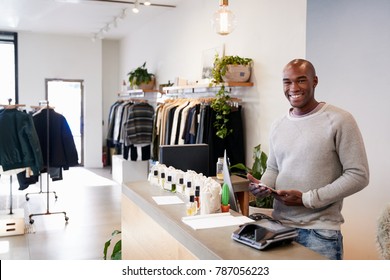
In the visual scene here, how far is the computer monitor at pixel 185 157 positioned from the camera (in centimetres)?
319

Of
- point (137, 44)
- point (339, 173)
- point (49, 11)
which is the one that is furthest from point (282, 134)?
point (137, 44)

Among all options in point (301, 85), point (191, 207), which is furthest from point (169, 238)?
point (301, 85)

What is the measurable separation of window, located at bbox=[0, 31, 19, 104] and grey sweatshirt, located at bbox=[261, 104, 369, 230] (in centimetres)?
865

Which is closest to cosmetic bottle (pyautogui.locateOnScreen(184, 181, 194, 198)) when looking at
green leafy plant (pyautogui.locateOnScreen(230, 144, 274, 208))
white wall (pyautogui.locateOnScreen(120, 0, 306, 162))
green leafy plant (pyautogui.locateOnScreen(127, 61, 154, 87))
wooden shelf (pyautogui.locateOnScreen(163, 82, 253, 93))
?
green leafy plant (pyautogui.locateOnScreen(230, 144, 274, 208))

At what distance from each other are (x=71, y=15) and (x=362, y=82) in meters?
5.95

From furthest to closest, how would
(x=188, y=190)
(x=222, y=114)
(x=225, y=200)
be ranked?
(x=222, y=114) → (x=188, y=190) → (x=225, y=200)

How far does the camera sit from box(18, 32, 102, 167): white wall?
31.6ft

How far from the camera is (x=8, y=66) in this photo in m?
9.57

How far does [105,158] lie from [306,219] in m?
8.83

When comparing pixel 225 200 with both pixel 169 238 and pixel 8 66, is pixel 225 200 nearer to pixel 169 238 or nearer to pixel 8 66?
pixel 169 238

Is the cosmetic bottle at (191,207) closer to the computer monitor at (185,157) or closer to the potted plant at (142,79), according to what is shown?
the computer monitor at (185,157)

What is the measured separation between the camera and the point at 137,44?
29.8 ft

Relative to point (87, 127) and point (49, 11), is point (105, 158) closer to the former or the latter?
point (87, 127)

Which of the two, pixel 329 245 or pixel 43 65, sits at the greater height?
pixel 43 65
